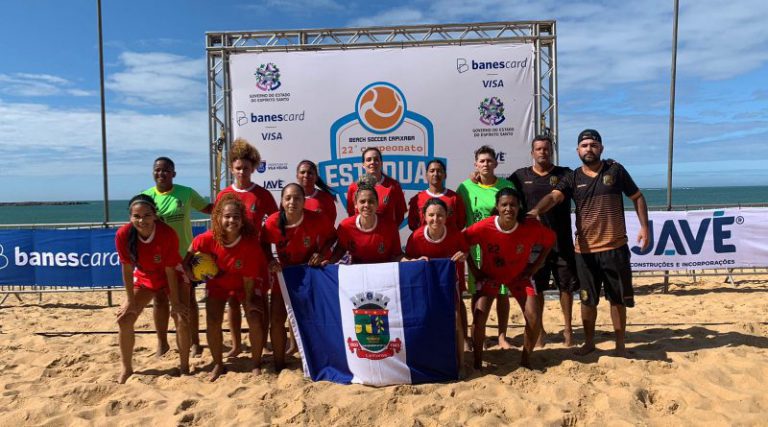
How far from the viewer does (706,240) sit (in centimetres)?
717

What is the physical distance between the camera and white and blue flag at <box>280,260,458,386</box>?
3479 mm

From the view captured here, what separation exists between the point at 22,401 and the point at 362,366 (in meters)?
2.34

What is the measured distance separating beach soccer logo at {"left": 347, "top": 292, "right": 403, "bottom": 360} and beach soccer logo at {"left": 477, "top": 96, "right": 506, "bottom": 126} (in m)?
3.93

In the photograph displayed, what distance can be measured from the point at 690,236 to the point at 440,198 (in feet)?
16.5

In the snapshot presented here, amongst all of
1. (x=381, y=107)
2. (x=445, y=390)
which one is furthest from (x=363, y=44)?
(x=445, y=390)

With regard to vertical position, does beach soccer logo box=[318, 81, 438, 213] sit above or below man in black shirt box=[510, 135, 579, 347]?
above

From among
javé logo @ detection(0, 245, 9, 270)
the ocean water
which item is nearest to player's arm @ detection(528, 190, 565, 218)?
javé logo @ detection(0, 245, 9, 270)

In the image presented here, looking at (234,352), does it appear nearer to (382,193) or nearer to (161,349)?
(161,349)

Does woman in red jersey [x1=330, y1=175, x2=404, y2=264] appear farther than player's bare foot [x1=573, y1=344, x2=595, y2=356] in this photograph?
No

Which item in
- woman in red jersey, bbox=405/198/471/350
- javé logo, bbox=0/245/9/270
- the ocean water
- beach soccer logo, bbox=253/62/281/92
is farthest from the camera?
the ocean water

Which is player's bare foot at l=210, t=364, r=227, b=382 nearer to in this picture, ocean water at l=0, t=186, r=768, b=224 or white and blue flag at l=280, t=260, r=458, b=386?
white and blue flag at l=280, t=260, r=458, b=386

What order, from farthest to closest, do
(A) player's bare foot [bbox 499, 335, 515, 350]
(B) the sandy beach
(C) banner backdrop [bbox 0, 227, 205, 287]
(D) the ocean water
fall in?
(D) the ocean water, (C) banner backdrop [bbox 0, 227, 205, 287], (A) player's bare foot [bbox 499, 335, 515, 350], (B) the sandy beach

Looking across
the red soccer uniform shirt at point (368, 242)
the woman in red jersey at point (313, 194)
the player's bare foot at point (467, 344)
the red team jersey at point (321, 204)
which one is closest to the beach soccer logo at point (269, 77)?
the woman in red jersey at point (313, 194)

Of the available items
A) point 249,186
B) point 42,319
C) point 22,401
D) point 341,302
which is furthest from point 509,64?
point 42,319
